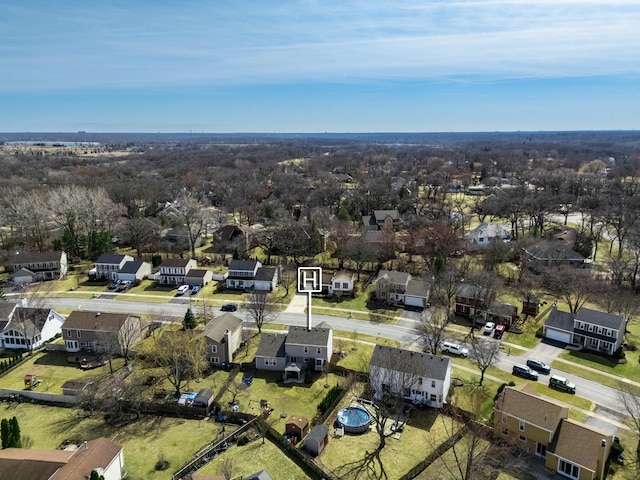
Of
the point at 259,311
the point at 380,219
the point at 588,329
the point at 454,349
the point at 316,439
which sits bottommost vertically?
the point at 316,439

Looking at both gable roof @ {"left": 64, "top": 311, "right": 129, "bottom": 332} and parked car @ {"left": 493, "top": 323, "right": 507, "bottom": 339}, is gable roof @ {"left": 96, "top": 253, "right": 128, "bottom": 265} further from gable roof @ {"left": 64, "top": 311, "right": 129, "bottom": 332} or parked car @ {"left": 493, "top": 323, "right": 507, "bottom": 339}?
parked car @ {"left": 493, "top": 323, "right": 507, "bottom": 339}

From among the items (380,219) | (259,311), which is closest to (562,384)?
(259,311)

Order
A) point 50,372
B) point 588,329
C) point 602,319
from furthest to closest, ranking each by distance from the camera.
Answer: point 588,329 → point 602,319 → point 50,372

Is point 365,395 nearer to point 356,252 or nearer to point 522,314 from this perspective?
point 522,314

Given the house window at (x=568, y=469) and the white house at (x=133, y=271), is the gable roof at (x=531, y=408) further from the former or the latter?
the white house at (x=133, y=271)

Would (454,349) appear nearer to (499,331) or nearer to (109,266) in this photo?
(499,331)

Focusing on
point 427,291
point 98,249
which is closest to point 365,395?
point 427,291
